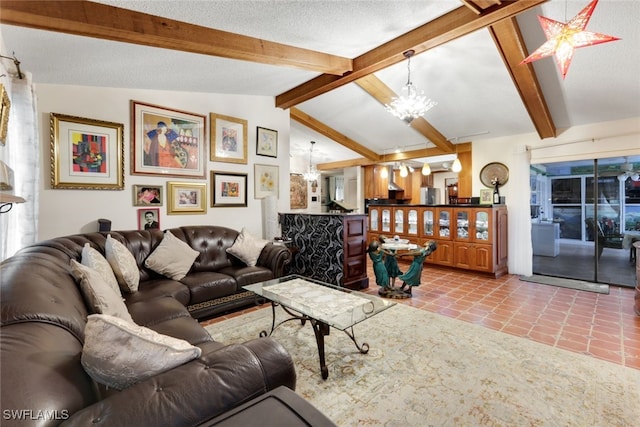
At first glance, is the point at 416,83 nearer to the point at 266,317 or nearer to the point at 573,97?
the point at 573,97

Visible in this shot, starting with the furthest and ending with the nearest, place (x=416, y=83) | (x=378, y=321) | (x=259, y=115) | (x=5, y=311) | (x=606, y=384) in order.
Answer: (x=259, y=115), (x=416, y=83), (x=378, y=321), (x=606, y=384), (x=5, y=311)

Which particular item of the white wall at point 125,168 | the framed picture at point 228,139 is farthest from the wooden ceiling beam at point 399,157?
the framed picture at point 228,139

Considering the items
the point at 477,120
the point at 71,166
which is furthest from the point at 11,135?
the point at 477,120

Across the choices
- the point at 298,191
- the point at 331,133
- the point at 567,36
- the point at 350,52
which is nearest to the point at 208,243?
the point at 350,52

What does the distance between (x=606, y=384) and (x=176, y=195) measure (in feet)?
15.3

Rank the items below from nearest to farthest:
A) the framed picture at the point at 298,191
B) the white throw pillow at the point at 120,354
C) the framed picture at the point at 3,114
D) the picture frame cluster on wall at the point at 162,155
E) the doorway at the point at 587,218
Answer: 1. the white throw pillow at the point at 120,354
2. the framed picture at the point at 3,114
3. the picture frame cluster on wall at the point at 162,155
4. the doorway at the point at 587,218
5. the framed picture at the point at 298,191

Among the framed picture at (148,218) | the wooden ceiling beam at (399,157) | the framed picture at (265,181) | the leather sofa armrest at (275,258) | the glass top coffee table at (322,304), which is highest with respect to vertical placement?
the wooden ceiling beam at (399,157)

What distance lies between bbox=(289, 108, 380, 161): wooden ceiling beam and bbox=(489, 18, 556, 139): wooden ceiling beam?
348 centimetres

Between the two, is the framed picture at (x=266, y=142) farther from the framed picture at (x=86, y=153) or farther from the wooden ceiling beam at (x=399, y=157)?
the wooden ceiling beam at (x=399, y=157)

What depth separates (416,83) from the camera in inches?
168

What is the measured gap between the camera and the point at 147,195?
3689 mm

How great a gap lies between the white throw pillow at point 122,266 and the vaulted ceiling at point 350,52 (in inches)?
71.6

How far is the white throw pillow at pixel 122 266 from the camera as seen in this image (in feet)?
8.54

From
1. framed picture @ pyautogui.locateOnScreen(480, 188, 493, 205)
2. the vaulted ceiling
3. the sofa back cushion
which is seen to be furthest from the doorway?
the sofa back cushion
